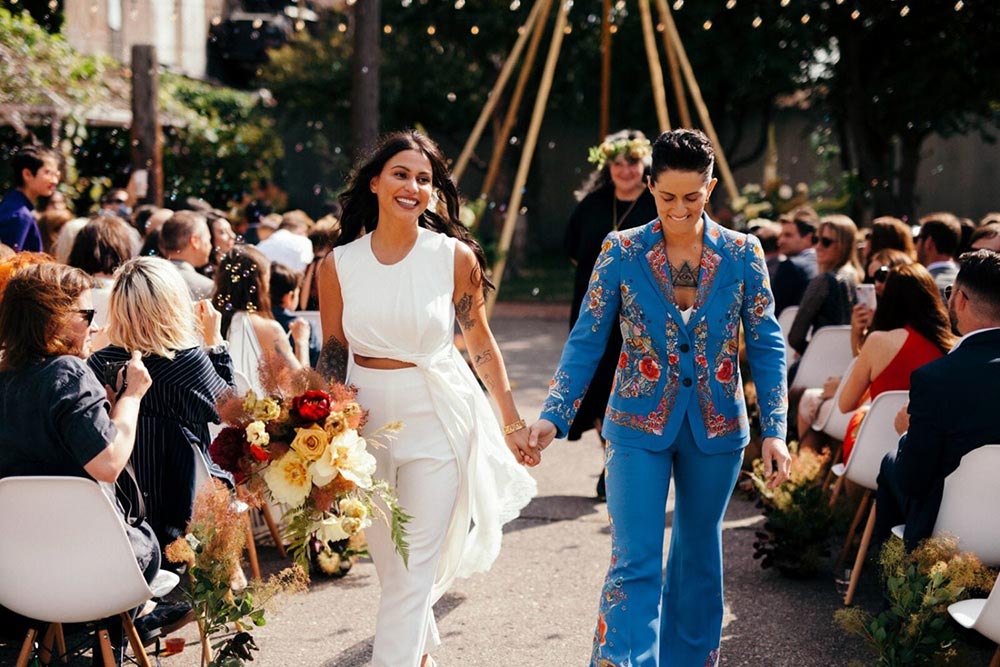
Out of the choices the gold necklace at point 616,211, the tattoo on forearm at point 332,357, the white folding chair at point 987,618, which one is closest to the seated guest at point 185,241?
the gold necklace at point 616,211

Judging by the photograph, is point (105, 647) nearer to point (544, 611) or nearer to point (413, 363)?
point (413, 363)

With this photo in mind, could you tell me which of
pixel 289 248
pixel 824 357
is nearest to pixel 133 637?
pixel 824 357

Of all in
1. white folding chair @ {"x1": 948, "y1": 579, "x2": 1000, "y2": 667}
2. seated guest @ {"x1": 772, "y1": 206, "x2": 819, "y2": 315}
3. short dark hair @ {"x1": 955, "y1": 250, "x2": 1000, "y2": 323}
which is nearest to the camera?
white folding chair @ {"x1": 948, "y1": 579, "x2": 1000, "y2": 667}

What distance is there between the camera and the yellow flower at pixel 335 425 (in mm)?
3498

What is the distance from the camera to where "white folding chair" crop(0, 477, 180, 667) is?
3512 millimetres

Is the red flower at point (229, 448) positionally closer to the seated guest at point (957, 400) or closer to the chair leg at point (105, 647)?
the chair leg at point (105, 647)

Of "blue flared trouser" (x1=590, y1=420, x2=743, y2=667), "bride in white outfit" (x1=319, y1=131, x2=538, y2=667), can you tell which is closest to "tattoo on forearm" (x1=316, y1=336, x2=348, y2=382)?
"bride in white outfit" (x1=319, y1=131, x2=538, y2=667)

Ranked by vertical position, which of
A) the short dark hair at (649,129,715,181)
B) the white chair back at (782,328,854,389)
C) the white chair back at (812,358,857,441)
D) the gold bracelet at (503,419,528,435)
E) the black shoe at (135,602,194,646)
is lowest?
the black shoe at (135,602,194,646)

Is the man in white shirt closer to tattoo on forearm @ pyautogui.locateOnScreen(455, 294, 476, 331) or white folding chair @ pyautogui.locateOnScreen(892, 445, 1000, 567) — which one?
tattoo on forearm @ pyautogui.locateOnScreen(455, 294, 476, 331)

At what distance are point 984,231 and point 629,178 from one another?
2.32 meters

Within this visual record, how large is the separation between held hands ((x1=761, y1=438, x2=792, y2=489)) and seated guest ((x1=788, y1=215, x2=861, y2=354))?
12.4 feet

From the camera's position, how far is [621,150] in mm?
6875

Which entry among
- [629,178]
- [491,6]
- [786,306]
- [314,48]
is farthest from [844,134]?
[629,178]

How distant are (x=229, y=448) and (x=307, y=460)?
27 cm
